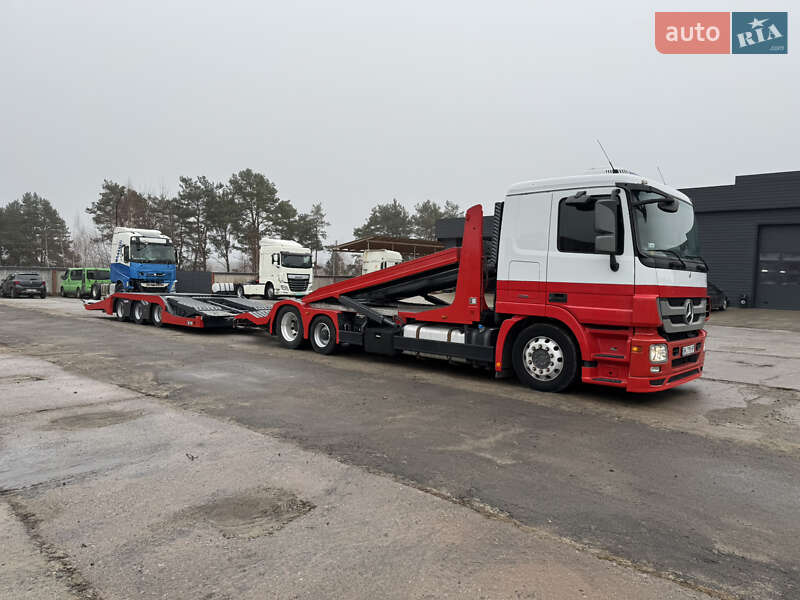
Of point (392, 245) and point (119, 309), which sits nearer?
point (119, 309)

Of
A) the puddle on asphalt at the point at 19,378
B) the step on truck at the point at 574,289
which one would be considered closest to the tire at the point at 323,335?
the step on truck at the point at 574,289

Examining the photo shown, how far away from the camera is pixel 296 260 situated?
2744cm

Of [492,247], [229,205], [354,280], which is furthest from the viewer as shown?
[229,205]

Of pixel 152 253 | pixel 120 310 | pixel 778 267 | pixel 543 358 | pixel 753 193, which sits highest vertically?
pixel 753 193

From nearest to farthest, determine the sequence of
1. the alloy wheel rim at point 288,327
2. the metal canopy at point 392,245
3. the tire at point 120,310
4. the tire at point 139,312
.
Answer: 1. the alloy wheel rim at point 288,327
2. the tire at point 139,312
3. the tire at point 120,310
4. the metal canopy at point 392,245

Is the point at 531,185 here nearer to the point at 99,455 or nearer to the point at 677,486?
the point at 677,486

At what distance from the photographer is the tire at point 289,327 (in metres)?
11.1

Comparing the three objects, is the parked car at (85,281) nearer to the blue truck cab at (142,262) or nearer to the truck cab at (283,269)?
the truck cab at (283,269)

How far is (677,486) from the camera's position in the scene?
4.10 metres

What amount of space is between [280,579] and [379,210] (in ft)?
202

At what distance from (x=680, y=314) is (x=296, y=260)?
890 inches

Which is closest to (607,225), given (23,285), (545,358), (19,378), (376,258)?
(545,358)

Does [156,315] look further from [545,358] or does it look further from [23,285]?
[23,285]

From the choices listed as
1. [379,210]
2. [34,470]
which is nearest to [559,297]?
[34,470]
